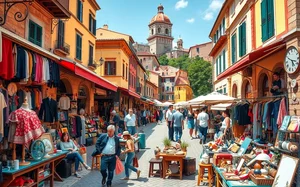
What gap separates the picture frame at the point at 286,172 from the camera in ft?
13.8

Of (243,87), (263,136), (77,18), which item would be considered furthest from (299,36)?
(77,18)

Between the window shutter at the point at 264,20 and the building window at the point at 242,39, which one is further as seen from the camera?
the building window at the point at 242,39

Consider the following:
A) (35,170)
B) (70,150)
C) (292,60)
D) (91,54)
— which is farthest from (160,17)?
(35,170)

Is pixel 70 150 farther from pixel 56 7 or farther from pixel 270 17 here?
pixel 270 17

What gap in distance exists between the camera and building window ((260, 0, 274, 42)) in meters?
10.3

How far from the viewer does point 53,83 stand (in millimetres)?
8445

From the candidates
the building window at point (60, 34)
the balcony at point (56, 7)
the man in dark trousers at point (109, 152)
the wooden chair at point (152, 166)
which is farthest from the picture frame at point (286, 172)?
the building window at point (60, 34)

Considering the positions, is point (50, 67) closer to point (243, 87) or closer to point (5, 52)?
point (5, 52)

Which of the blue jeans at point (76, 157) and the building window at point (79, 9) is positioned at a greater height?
the building window at point (79, 9)

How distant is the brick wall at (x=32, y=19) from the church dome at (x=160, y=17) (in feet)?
326

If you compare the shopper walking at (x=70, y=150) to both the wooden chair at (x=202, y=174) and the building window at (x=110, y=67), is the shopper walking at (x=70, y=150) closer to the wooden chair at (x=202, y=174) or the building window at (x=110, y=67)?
the wooden chair at (x=202, y=174)

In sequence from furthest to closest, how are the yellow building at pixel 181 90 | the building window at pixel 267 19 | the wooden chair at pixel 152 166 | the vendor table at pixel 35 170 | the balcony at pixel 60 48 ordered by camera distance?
the yellow building at pixel 181 90 < the balcony at pixel 60 48 < the building window at pixel 267 19 < the wooden chair at pixel 152 166 < the vendor table at pixel 35 170

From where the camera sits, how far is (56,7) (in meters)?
9.70

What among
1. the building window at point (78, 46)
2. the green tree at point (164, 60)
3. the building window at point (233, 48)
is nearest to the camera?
the building window at point (78, 46)
